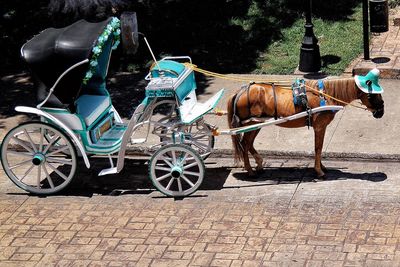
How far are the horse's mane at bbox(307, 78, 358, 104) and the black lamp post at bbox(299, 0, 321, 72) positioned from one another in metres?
3.84

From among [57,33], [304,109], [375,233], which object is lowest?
[375,233]

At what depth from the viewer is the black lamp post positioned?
630 inches

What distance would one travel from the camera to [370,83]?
39.2 feet

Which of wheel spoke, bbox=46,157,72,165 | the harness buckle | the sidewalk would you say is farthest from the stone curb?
the sidewalk

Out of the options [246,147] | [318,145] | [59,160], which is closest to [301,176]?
[318,145]

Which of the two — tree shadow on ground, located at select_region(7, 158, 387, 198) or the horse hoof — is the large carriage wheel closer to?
tree shadow on ground, located at select_region(7, 158, 387, 198)

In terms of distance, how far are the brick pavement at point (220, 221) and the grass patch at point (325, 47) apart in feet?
11.8

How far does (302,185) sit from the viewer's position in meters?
12.4

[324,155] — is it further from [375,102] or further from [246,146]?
[375,102]

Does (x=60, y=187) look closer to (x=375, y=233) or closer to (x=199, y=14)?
(x=375, y=233)

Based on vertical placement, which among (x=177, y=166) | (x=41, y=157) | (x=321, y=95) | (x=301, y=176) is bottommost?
(x=301, y=176)

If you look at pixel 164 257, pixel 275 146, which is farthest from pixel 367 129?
pixel 164 257

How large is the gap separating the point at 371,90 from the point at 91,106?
3.79 metres

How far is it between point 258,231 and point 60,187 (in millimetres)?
2909
